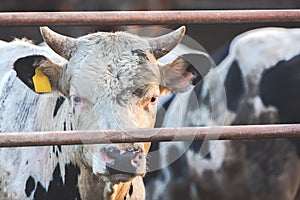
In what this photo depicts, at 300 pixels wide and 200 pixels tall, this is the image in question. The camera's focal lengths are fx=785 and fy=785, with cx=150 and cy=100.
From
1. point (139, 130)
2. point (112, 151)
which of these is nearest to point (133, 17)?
point (139, 130)

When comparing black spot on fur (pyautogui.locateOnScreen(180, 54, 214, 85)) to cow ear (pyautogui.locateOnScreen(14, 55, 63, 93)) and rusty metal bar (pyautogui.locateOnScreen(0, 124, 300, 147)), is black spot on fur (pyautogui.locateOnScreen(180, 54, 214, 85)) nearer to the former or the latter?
cow ear (pyautogui.locateOnScreen(14, 55, 63, 93))

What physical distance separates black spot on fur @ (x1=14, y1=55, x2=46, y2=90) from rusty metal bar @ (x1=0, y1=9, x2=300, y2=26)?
51cm

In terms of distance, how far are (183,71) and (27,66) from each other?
0.64 metres

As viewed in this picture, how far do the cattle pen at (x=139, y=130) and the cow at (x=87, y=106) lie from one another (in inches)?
7.6

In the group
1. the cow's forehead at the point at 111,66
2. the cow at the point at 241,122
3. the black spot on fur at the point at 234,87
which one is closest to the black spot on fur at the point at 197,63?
the cow's forehead at the point at 111,66

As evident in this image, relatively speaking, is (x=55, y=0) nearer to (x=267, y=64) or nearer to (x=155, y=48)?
(x=267, y=64)

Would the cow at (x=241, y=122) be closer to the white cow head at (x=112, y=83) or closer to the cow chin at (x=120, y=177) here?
the white cow head at (x=112, y=83)

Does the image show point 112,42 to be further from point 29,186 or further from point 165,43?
point 29,186

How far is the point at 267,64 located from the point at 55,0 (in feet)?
10.4

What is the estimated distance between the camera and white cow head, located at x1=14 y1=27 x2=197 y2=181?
2.78m

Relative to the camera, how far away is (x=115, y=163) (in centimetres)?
273

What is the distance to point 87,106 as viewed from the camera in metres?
2.96

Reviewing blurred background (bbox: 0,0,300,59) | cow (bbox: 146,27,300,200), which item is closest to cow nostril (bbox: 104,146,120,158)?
cow (bbox: 146,27,300,200)

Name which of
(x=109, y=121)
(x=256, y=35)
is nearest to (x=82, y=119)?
(x=109, y=121)
